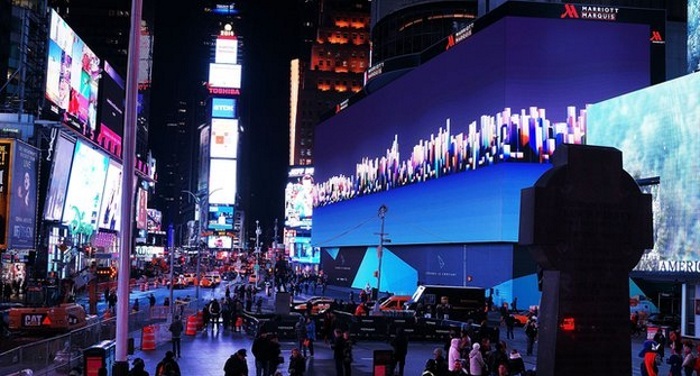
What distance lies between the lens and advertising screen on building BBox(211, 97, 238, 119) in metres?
189

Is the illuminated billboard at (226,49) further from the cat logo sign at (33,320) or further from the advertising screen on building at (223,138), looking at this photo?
the cat logo sign at (33,320)

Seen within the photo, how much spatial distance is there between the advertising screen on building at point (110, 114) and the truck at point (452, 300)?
4309 cm

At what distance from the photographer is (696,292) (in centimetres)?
3891

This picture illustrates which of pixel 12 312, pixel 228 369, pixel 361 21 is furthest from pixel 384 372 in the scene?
pixel 361 21

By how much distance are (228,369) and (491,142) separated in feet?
139

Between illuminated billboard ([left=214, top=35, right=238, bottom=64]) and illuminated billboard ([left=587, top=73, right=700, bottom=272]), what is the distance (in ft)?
504

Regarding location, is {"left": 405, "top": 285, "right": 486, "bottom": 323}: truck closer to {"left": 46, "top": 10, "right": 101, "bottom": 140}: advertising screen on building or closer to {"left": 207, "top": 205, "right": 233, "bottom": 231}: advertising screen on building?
{"left": 46, "top": 10, "right": 101, "bottom": 140}: advertising screen on building

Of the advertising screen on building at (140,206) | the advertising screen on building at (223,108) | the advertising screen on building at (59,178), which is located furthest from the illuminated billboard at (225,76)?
the advertising screen on building at (59,178)

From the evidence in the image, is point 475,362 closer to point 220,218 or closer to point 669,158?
point 669,158

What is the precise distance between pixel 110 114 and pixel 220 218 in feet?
378

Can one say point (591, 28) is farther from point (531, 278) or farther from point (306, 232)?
point (306, 232)

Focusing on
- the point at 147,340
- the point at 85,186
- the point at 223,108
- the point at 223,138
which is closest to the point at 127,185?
the point at 147,340

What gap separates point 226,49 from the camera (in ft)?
629

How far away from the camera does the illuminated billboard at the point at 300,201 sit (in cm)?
14725
